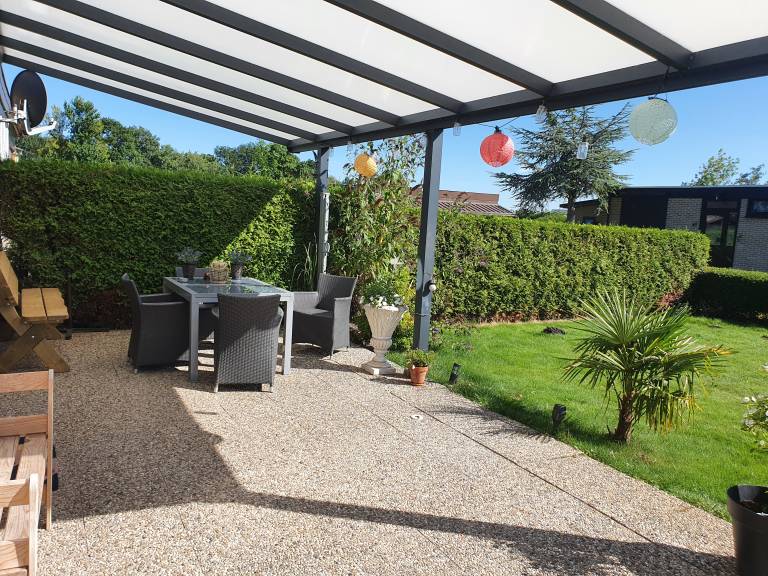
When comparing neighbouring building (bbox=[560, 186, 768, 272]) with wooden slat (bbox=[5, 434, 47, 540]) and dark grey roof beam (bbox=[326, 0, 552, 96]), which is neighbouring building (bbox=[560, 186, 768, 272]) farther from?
wooden slat (bbox=[5, 434, 47, 540])

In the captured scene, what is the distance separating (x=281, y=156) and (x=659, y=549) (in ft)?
109

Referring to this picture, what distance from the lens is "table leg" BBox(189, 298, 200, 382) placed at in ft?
17.1

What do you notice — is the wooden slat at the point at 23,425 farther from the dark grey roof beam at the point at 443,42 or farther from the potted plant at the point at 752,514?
the potted plant at the point at 752,514

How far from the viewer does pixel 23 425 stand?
2.54 meters

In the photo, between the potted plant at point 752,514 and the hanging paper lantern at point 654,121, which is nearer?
the potted plant at point 752,514

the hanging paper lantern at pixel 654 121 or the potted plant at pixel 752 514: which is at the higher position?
the hanging paper lantern at pixel 654 121

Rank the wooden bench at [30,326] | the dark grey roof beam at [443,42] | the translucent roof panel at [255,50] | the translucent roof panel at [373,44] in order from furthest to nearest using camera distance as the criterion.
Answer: the wooden bench at [30,326]
the translucent roof panel at [255,50]
the translucent roof panel at [373,44]
the dark grey roof beam at [443,42]

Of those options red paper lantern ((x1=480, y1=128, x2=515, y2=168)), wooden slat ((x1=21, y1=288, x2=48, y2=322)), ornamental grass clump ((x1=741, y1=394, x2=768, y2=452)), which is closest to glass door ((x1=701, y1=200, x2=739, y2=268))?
red paper lantern ((x1=480, y1=128, x2=515, y2=168))

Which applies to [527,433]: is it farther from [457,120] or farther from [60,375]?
[60,375]

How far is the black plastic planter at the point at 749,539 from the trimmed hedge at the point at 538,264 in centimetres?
665

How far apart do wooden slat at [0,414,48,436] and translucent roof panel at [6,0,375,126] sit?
14.7 ft

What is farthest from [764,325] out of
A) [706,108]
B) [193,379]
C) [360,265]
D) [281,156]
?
[706,108]

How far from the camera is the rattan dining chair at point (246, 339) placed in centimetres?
484

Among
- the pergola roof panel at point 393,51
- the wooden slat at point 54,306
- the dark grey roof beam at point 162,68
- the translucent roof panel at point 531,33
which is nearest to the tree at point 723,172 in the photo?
the dark grey roof beam at point 162,68
